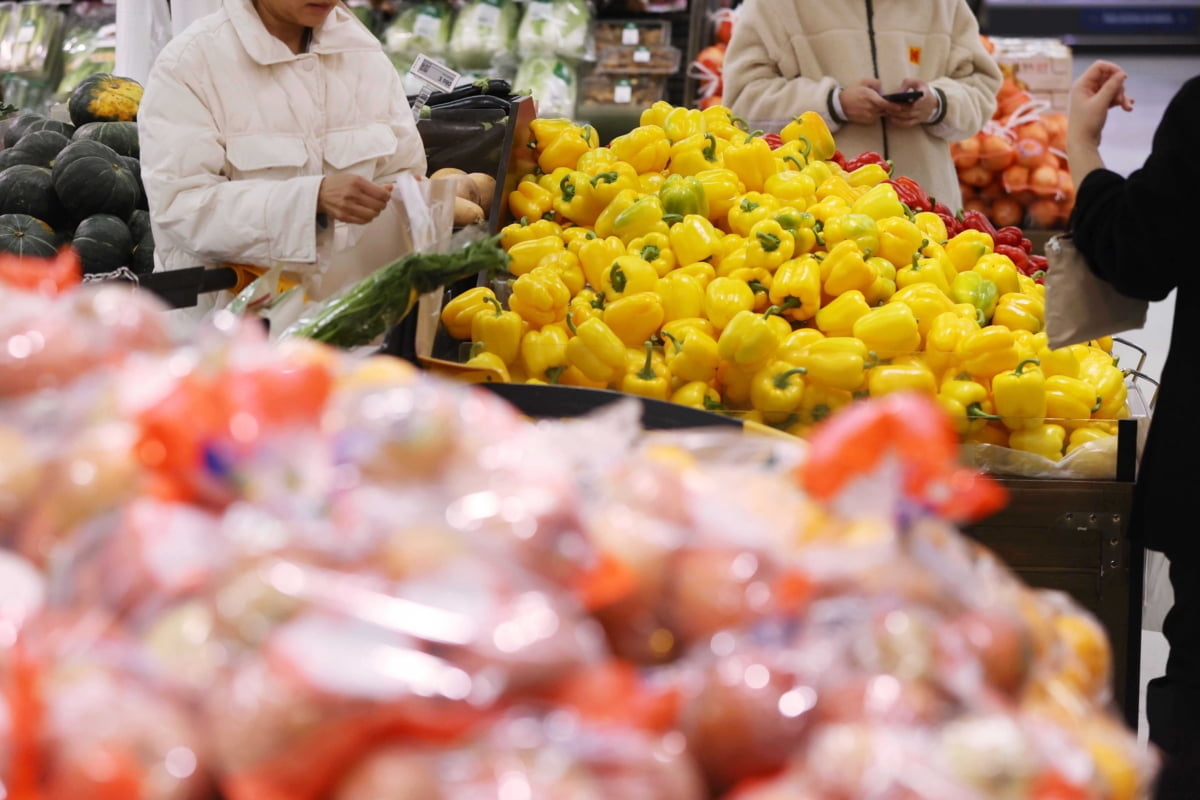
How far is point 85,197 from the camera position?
→ 3.48 metres

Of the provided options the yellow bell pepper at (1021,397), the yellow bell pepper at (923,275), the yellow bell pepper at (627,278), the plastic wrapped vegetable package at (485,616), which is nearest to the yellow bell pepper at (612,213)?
the yellow bell pepper at (627,278)

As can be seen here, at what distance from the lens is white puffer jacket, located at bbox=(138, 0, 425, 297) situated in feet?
8.91

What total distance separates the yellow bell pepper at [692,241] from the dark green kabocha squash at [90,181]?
1.65m

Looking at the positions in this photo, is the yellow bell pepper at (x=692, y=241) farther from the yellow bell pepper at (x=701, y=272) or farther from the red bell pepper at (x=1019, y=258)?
the red bell pepper at (x=1019, y=258)

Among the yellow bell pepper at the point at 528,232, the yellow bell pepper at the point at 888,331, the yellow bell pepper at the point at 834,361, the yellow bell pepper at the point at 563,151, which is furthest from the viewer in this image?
the yellow bell pepper at the point at 563,151


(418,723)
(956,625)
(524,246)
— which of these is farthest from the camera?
(524,246)

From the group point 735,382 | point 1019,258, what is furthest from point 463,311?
point 1019,258

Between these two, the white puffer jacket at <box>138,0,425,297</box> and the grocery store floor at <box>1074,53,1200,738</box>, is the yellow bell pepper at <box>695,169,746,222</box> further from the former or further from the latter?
the grocery store floor at <box>1074,53,1200,738</box>

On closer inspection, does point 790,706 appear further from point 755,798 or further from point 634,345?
point 634,345

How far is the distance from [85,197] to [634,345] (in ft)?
5.75

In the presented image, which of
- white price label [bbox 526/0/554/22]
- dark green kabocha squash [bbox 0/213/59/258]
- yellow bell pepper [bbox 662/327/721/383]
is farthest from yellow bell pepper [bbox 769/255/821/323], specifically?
white price label [bbox 526/0/554/22]

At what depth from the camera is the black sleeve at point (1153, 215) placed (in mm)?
1939

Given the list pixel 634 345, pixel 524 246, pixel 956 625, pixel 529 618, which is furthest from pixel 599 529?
pixel 524 246

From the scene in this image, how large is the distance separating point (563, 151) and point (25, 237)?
1.43 meters
